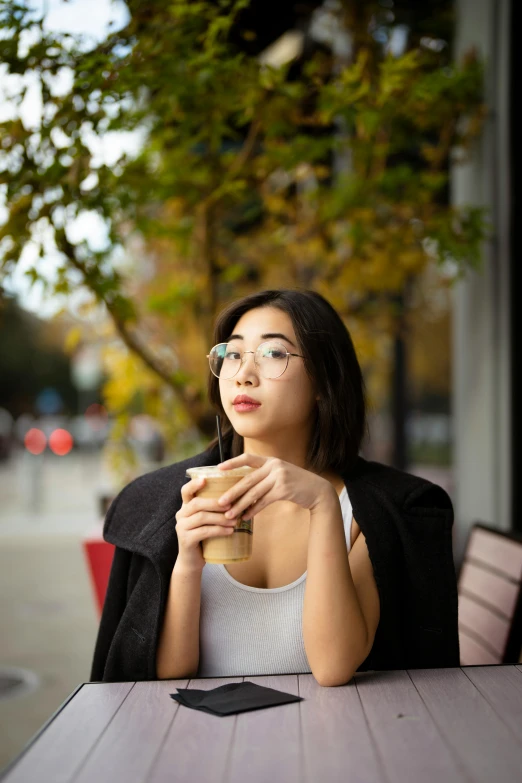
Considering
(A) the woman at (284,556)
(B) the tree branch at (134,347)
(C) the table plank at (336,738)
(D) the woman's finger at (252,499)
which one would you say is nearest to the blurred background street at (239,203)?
(B) the tree branch at (134,347)

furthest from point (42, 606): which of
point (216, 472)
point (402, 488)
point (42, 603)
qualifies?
point (216, 472)

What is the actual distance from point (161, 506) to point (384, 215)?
10.5ft

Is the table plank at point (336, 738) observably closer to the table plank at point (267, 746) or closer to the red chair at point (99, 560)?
the table plank at point (267, 746)

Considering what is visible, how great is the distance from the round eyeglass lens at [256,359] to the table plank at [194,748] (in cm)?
73

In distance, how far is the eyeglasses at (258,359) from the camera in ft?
6.35

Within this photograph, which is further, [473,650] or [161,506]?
[473,650]

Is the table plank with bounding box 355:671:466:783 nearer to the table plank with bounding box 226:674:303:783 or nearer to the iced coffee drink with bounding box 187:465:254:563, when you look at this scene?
the table plank with bounding box 226:674:303:783

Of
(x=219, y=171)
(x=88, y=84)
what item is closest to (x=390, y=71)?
(x=219, y=171)

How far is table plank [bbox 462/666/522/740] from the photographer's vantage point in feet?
4.98

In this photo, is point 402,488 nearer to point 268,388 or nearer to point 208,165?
point 268,388

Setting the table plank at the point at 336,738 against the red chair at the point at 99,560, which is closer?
the table plank at the point at 336,738

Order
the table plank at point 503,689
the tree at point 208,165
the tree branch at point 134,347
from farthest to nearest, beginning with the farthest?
the tree branch at point 134,347 < the tree at point 208,165 < the table plank at point 503,689

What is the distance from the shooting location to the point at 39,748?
1409 millimetres

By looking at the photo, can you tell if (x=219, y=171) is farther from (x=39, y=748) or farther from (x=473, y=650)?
(x=39, y=748)
